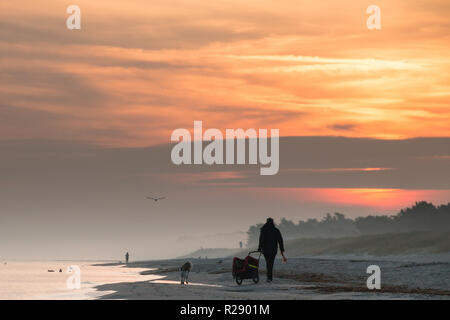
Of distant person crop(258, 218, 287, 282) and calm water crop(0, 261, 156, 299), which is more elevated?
distant person crop(258, 218, 287, 282)

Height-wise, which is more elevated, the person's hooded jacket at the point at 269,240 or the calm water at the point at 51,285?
the person's hooded jacket at the point at 269,240

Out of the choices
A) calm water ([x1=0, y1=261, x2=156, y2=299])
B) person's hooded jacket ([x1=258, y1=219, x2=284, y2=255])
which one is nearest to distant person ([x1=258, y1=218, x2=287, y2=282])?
person's hooded jacket ([x1=258, y1=219, x2=284, y2=255])

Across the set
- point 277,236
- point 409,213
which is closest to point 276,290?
point 277,236

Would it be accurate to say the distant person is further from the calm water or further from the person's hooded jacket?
the calm water

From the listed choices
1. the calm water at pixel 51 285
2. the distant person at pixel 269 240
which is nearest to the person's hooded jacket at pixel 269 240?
the distant person at pixel 269 240

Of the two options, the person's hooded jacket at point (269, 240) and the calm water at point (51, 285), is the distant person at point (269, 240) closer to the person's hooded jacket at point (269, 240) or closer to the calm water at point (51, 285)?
the person's hooded jacket at point (269, 240)

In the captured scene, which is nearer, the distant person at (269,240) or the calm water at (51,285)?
the calm water at (51,285)

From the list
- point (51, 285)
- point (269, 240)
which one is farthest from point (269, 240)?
point (51, 285)

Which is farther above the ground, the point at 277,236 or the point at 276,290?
the point at 277,236
